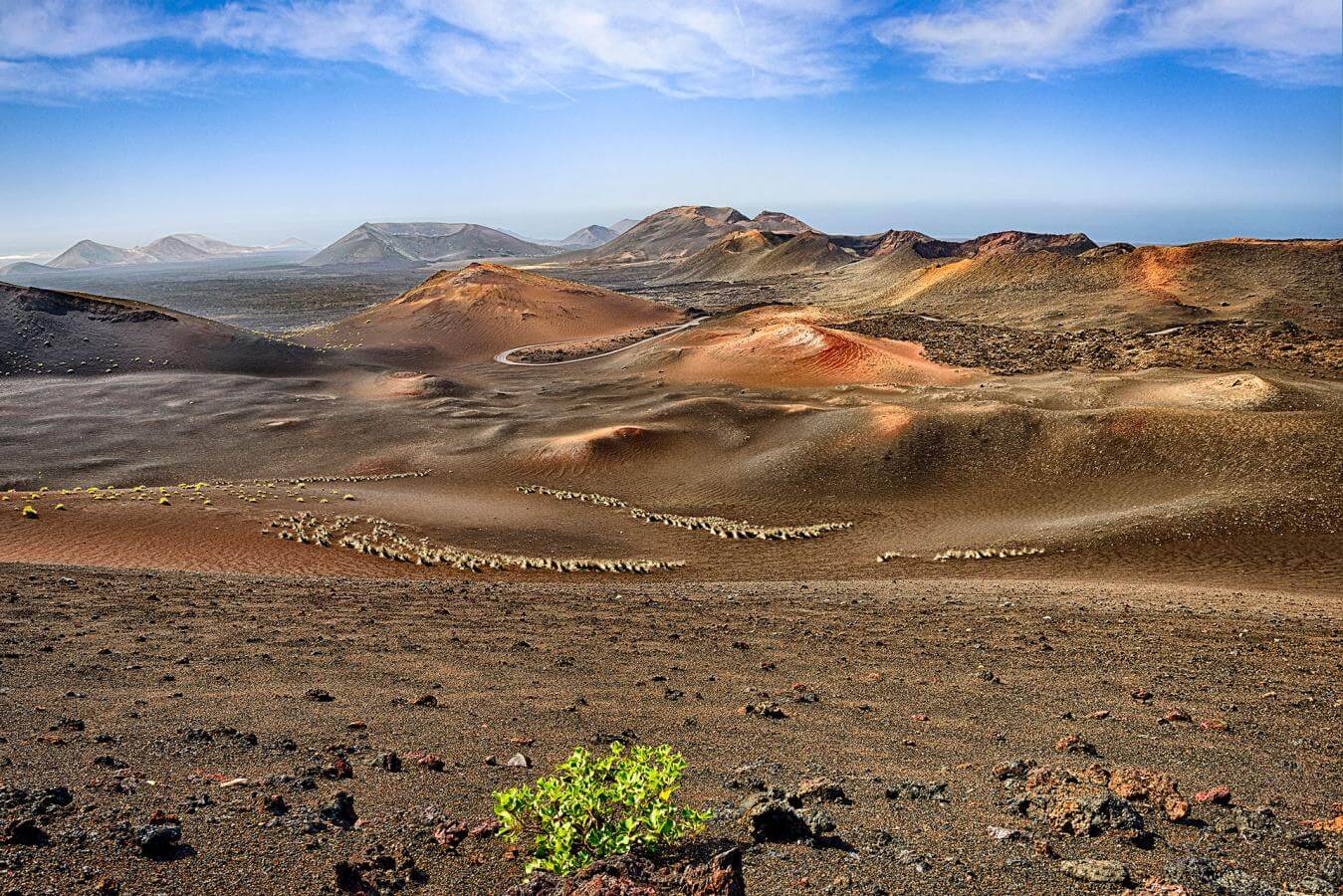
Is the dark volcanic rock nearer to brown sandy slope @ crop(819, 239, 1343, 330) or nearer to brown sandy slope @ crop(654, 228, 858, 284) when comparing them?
brown sandy slope @ crop(819, 239, 1343, 330)

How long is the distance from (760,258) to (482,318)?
80.8m

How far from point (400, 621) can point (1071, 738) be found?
26.5ft

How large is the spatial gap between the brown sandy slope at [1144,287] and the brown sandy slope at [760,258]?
54070 millimetres

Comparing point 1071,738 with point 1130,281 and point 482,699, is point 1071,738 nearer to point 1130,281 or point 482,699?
point 482,699

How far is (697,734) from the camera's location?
603cm

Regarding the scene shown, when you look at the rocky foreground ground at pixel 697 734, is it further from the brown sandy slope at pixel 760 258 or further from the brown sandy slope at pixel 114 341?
the brown sandy slope at pixel 760 258

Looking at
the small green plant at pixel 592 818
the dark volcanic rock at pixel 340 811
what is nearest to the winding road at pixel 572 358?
the dark volcanic rock at pixel 340 811

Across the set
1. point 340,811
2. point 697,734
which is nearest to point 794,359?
point 697,734

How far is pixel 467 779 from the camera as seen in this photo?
4836 mm

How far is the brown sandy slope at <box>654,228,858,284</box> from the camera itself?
412 ft

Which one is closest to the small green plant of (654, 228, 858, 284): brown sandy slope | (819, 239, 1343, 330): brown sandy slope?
(819, 239, 1343, 330): brown sandy slope

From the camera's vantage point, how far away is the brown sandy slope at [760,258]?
12562 cm

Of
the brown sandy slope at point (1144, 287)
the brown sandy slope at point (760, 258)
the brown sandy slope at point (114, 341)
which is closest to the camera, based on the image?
the brown sandy slope at point (114, 341)

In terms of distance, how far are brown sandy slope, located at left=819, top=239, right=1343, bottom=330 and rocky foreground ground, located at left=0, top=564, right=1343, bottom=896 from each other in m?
47.7
